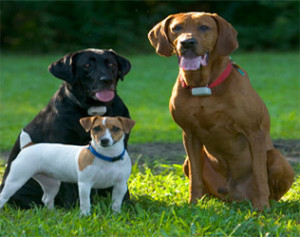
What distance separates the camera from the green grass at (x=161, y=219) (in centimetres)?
397

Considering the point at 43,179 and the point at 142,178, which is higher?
the point at 43,179

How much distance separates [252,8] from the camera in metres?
25.1

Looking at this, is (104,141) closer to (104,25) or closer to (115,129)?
(115,129)

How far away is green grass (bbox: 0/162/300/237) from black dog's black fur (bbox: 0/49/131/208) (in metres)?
0.28

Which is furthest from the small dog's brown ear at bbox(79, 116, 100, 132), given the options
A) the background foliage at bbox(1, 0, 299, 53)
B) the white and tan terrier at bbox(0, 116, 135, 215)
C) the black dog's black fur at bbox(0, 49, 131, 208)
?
the background foliage at bbox(1, 0, 299, 53)

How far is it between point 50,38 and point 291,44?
35.1 ft

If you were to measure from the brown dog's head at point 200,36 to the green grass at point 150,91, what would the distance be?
3849 mm

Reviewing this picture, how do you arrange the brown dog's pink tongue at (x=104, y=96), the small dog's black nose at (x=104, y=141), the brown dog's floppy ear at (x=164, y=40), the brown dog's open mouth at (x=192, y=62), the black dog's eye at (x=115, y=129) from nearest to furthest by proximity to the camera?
the small dog's black nose at (x=104, y=141)
the black dog's eye at (x=115, y=129)
the brown dog's open mouth at (x=192, y=62)
the brown dog's floppy ear at (x=164, y=40)
the brown dog's pink tongue at (x=104, y=96)

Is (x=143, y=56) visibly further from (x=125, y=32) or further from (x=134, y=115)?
(x=134, y=115)

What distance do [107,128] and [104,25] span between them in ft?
64.2

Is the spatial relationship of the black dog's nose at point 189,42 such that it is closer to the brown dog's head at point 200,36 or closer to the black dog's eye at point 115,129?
the brown dog's head at point 200,36

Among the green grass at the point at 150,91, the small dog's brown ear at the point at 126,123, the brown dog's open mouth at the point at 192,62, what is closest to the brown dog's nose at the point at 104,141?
the small dog's brown ear at the point at 126,123

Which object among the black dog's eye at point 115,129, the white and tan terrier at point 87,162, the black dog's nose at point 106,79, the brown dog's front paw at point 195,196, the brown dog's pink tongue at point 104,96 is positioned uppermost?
the black dog's nose at point 106,79

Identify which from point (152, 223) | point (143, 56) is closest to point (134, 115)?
point (152, 223)
